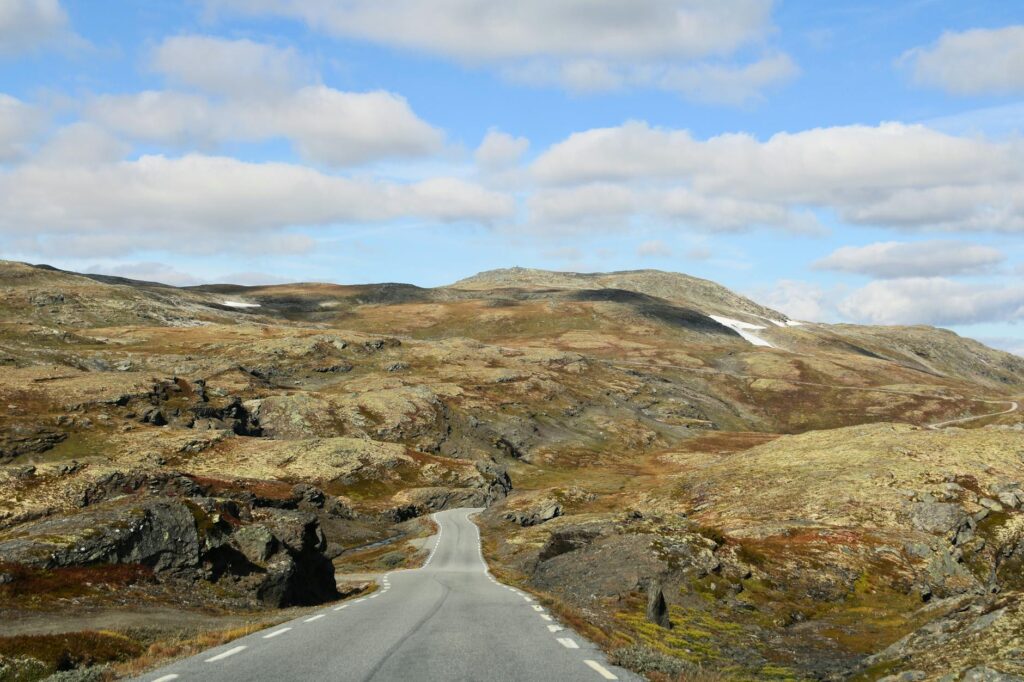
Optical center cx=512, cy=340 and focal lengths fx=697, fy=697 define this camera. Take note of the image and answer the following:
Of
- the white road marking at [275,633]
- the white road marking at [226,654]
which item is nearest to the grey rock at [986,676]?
the white road marking at [226,654]

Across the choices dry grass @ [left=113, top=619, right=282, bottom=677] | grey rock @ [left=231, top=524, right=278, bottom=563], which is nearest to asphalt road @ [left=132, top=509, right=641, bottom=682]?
dry grass @ [left=113, top=619, right=282, bottom=677]

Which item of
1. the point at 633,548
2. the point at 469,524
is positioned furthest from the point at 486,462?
the point at 633,548

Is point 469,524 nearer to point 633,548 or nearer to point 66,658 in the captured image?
point 633,548

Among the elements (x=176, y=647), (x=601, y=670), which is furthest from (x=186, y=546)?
(x=601, y=670)

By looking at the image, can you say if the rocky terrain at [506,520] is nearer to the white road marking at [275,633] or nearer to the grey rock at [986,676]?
the grey rock at [986,676]

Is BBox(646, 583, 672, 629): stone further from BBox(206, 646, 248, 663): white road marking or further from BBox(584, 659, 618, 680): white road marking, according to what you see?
BBox(206, 646, 248, 663): white road marking

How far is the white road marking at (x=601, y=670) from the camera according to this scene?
47.6ft

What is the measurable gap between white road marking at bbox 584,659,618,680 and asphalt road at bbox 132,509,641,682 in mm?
24

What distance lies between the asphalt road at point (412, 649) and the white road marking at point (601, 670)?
0.02 metres

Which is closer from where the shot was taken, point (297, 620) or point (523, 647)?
point (523, 647)

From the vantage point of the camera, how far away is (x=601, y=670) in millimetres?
15328

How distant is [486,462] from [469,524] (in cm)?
4038

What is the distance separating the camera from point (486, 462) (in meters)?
126

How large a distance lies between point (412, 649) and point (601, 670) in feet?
15.7
